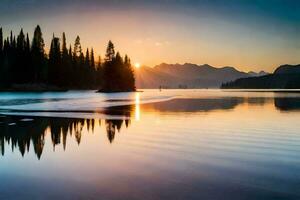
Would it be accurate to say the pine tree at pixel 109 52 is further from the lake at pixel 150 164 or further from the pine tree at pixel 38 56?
the lake at pixel 150 164

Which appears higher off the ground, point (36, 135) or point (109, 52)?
point (109, 52)

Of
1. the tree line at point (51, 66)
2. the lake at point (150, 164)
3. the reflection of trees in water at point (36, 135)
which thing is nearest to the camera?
the lake at point (150, 164)

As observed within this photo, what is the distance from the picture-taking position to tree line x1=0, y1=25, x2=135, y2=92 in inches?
5305

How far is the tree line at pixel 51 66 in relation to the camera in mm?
134750

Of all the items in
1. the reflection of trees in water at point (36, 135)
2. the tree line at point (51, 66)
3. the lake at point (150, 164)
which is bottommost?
the lake at point (150, 164)

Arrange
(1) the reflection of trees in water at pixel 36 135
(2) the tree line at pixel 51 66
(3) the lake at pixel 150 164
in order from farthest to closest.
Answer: (2) the tree line at pixel 51 66 → (1) the reflection of trees in water at pixel 36 135 → (3) the lake at pixel 150 164

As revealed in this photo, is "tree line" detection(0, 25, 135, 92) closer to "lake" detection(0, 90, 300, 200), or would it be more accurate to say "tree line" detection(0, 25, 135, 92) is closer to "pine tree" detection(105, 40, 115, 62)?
"pine tree" detection(105, 40, 115, 62)

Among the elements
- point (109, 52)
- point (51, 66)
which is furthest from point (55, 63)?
point (109, 52)

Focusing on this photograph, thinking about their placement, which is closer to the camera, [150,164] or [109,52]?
[150,164]

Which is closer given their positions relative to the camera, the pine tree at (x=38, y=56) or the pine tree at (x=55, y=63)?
the pine tree at (x=38, y=56)

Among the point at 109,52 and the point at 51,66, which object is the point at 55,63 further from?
the point at 109,52

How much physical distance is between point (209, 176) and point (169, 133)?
35.2 ft

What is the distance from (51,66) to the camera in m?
147

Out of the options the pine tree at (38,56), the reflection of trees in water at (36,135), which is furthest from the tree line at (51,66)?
the reflection of trees in water at (36,135)
